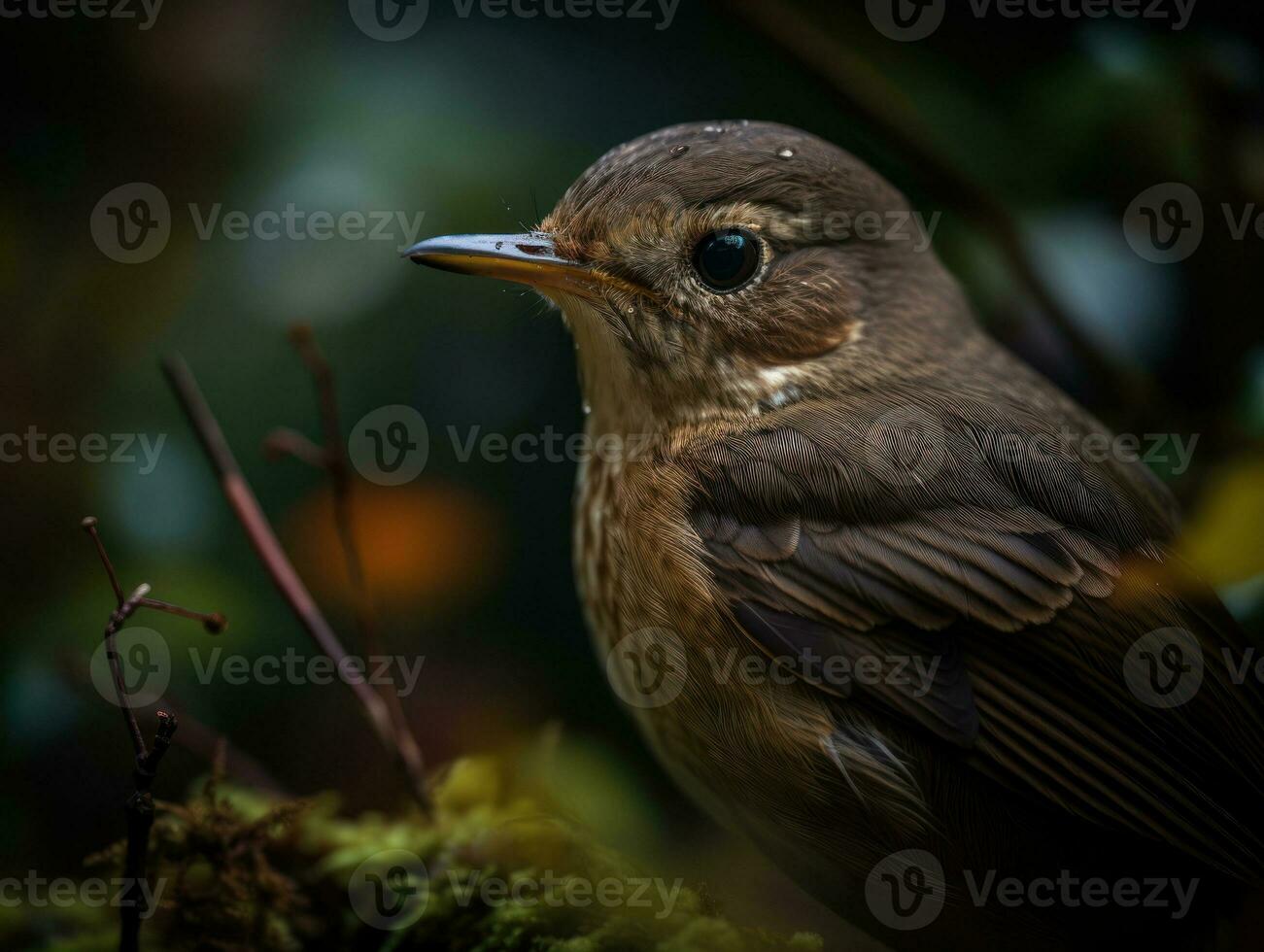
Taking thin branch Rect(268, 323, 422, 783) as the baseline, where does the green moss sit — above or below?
below

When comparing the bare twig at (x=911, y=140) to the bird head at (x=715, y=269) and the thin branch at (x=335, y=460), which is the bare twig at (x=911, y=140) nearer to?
the bird head at (x=715, y=269)

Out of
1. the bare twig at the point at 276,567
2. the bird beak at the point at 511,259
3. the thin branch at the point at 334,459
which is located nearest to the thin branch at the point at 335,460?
the thin branch at the point at 334,459

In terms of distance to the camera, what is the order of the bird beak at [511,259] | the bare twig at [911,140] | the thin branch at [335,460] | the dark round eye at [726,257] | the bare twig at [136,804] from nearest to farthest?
the bare twig at [136,804] < the bird beak at [511,259] < the dark round eye at [726,257] < the thin branch at [335,460] < the bare twig at [911,140]

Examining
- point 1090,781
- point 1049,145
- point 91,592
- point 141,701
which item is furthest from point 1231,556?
point 91,592

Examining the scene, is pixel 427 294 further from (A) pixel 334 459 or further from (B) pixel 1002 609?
(B) pixel 1002 609

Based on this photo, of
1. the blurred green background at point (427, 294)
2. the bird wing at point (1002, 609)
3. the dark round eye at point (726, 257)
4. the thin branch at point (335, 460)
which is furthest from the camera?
the blurred green background at point (427, 294)

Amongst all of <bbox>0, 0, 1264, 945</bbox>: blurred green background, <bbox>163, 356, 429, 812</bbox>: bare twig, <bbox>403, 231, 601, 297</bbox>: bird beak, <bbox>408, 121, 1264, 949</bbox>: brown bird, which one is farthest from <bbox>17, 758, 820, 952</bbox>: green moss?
<bbox>403, 231, 601, 297</bbox>: bird beak

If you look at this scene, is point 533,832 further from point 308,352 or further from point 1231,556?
point 1231,556

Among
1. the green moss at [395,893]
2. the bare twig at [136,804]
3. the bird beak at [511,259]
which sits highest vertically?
the bird beak at [511,259]

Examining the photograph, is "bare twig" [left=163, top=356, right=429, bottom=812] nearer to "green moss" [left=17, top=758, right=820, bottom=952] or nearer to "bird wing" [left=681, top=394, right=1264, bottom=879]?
"green moss" [left=17, top=758, right=820, bottom=952]

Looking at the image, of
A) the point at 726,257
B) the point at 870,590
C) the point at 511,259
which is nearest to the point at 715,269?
the point at 726,257
